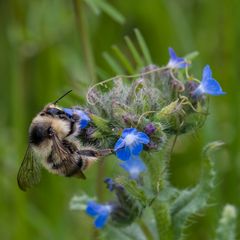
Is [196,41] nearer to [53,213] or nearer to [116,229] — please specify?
[53,213]

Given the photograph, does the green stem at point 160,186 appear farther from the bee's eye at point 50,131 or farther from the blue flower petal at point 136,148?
the bee's eye at point 50,131

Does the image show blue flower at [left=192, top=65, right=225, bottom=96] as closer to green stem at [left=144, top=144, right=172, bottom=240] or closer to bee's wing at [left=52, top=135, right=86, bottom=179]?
green stem at [left=144, top=144, right=172, bottom=240]

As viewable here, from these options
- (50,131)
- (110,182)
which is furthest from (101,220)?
(50,131)

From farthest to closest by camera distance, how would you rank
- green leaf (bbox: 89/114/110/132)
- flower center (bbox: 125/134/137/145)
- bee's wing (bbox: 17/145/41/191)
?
bee's wing (bbox: 17/145/41/191), green leaf (bbox: 89/114/110/132), flower center (bbox: 125/134/137/145)

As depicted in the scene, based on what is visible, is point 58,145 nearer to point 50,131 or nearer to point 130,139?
point 50,131

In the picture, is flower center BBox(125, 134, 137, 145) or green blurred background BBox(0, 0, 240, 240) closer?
flower center BBox(125, 134, 137, 145)

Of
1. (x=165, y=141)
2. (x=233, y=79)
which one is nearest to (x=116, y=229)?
(x=165, y=141)

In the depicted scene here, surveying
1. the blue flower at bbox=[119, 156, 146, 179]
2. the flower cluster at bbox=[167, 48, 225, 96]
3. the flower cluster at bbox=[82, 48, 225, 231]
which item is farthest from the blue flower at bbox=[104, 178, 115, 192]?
the flower cluster at bbox=[167, 48, 225, 96]
